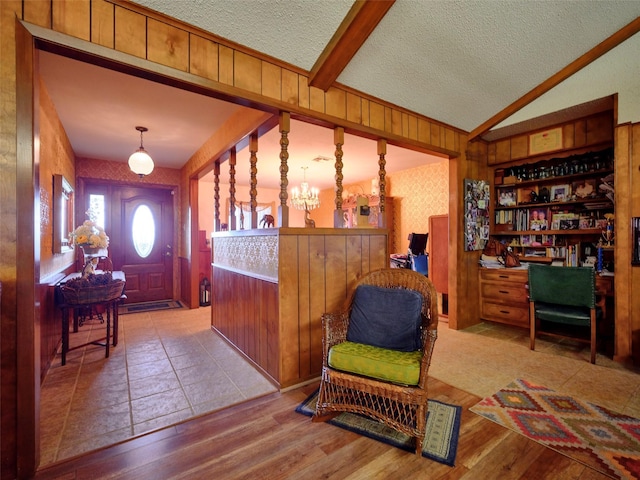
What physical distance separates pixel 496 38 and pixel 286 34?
1795 mm

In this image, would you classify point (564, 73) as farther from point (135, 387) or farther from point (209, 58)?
point (135, 387)

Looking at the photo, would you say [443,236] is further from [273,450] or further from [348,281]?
[273,450]

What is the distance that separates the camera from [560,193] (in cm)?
388

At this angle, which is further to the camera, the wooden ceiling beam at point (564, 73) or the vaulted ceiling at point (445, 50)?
the wooden ceiling beam at point (564, 73)

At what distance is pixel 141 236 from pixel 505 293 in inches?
241

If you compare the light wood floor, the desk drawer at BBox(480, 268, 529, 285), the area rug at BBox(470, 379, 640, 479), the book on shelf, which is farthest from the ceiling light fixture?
the book on shelf

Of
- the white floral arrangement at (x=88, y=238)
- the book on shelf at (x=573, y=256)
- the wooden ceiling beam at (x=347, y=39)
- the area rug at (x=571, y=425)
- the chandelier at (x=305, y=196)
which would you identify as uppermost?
the wooden ceiling beam at (x=347, y=39)

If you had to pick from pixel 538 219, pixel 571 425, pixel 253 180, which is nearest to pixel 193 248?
→ pixel 253 180

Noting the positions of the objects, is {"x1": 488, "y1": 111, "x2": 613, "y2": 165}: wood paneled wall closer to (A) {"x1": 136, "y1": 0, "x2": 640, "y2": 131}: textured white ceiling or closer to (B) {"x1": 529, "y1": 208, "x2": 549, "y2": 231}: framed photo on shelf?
(A) {"x1": 136, "y1": 0, "x2": 640, "y2": 131}: textured white ceiling

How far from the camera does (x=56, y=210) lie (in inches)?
128

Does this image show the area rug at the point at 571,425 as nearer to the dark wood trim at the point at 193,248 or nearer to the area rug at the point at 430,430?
the area rug at the point at 430,430

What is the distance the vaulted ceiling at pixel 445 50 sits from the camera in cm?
208

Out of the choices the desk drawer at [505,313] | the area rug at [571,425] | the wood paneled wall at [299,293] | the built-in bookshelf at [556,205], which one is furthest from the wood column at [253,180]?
the built-in bookshelf at [556,205]

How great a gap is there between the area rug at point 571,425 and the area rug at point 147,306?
194 inches
